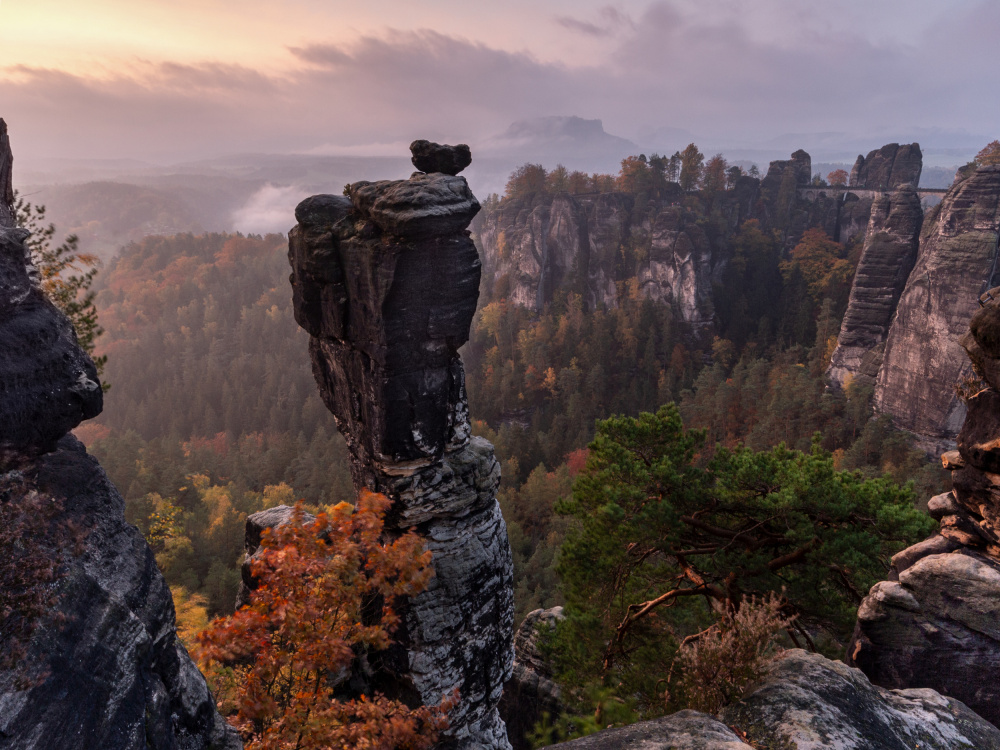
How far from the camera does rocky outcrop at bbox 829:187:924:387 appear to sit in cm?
4919

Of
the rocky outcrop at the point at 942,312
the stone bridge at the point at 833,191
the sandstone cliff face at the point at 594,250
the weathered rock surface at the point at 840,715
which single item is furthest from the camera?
the stone bridge at the point at 833,191

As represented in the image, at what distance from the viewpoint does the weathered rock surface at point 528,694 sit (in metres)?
16.0

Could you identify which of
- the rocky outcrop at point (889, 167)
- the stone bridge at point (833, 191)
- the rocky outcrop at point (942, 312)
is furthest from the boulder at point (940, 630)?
the stone bridge at point (833, 191)

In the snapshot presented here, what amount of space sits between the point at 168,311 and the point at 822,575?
112 meters

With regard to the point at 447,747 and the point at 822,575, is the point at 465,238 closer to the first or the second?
the point at 822,575

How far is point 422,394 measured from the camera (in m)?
10.8

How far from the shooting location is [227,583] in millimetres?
30234

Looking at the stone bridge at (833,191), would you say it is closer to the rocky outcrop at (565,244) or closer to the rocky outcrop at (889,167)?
the rocky outcrop at (889,167)

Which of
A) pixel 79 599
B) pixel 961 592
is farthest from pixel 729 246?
pixel 79 599

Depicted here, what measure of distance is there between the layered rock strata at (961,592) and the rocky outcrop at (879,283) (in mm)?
46217

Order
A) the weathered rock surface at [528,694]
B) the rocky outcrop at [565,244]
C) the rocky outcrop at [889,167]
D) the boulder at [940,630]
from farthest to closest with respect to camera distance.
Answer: the rocky outcrop at [565,244] → the rocky outcrop at [889,167] → the weathered rock surface at [528,694] → the boulder at [940,630]

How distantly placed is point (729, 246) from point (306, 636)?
82637 millimetres

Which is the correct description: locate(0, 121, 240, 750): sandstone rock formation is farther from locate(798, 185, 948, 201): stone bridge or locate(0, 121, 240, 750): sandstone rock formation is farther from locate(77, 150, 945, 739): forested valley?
locate(798, 185, 948, 201): stone bridge

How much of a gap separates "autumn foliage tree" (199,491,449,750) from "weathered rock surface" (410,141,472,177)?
292 inches
